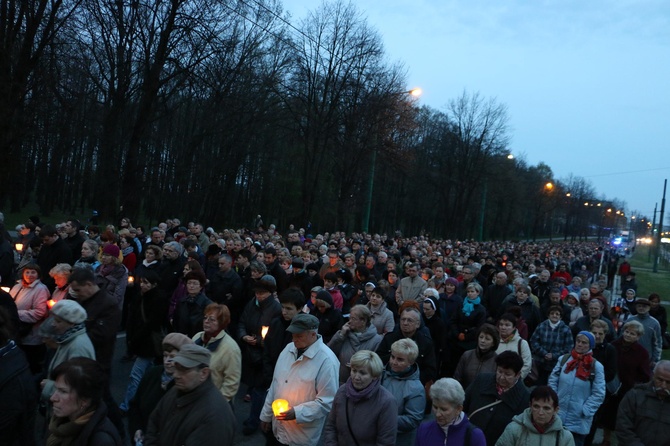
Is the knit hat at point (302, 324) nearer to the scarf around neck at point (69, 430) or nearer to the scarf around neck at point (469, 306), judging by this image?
Answer: the scarf around neck at point (69, 430)

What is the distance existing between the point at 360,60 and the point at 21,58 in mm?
19349

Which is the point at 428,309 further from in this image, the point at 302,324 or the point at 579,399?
the point at 302,324

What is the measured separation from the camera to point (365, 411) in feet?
13.5

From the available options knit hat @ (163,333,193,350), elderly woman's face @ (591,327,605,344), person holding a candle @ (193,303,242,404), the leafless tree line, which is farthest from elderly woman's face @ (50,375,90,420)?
the leafless tree line

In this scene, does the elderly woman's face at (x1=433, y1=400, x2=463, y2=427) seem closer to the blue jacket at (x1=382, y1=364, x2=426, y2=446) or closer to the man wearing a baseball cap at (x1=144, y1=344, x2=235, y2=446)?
the blue jacket at (x1=382, y1=364, x2=426, y2=446)

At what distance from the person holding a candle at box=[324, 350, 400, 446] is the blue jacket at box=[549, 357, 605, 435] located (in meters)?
2.61

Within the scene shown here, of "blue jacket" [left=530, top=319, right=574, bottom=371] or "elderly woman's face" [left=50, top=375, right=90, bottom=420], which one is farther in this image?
"blue jacket" [left=530, top=319, right=574, bottom=371]

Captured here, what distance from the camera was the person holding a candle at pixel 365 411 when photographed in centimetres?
408

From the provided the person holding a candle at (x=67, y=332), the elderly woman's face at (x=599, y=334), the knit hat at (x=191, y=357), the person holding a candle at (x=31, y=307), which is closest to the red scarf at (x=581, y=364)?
the elderly woman's face at (x=599, y=334)

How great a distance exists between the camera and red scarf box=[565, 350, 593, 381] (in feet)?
19.3

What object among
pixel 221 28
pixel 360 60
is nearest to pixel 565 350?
pixel 221 28

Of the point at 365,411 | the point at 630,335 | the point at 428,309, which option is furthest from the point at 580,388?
the point at 365,411

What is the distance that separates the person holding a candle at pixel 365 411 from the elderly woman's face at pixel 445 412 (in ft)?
1.18

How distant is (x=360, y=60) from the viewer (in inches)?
1238
